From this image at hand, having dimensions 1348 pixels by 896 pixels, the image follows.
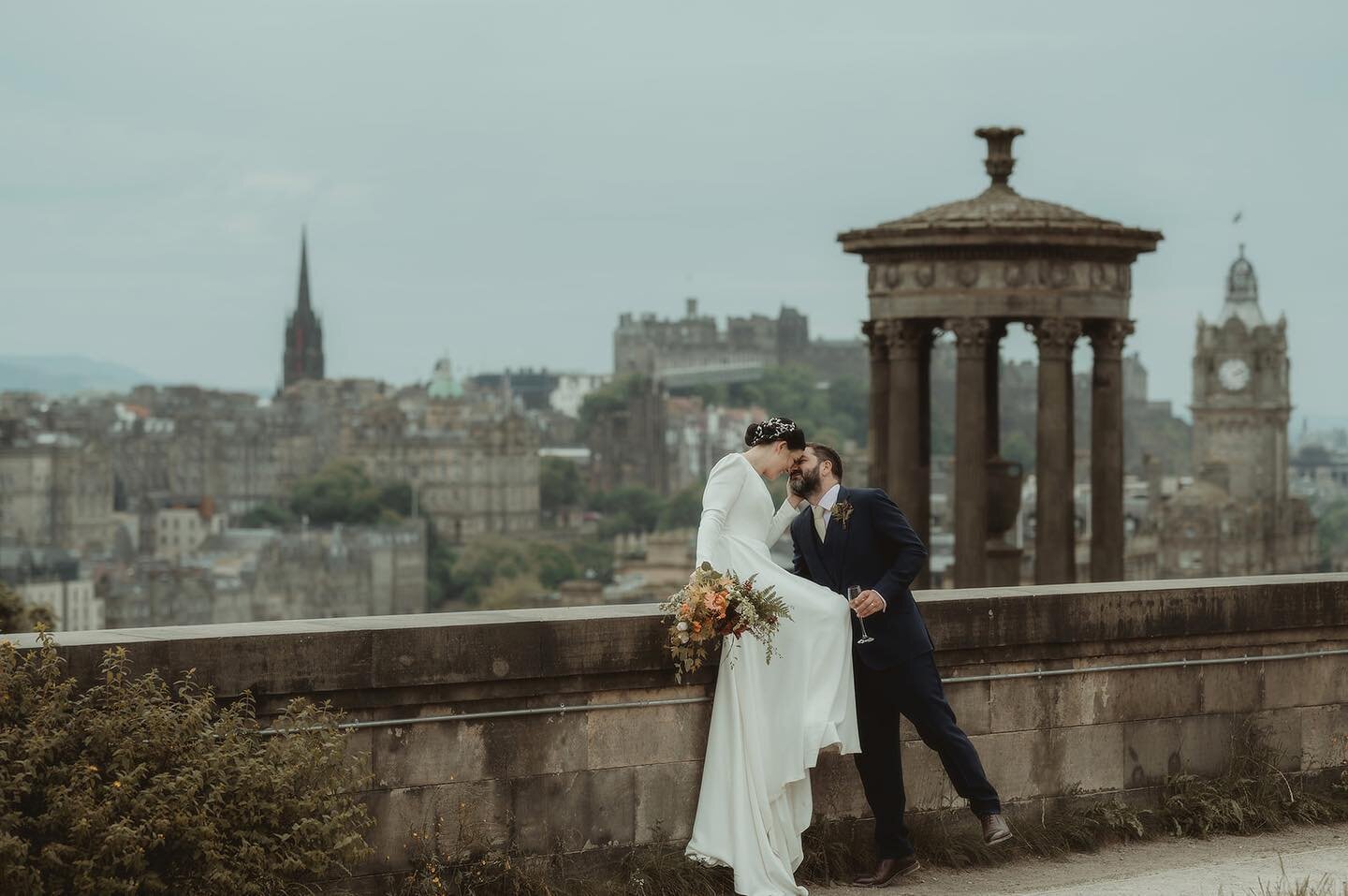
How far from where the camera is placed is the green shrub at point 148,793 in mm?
6699

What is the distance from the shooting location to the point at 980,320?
64.4ft

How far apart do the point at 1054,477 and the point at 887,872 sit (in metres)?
12.4

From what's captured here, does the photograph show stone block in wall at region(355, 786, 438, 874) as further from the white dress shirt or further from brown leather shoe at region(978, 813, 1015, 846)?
brown leather shoe at region(978, 813, 1015, 846)

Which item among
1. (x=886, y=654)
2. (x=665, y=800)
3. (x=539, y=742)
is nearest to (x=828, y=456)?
(x=886, y=654)

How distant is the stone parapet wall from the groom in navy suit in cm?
39

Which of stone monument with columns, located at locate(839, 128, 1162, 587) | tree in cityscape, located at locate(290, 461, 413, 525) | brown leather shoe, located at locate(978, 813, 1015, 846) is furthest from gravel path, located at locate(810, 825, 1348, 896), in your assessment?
tree in cityscape, located at locate(290, 461, 413, 525)

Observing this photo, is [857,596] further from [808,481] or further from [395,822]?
[395,822]

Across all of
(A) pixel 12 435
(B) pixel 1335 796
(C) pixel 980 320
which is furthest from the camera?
(A) pixel 12 435

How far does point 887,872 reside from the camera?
28.0ft

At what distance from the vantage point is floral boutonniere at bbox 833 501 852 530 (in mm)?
8398

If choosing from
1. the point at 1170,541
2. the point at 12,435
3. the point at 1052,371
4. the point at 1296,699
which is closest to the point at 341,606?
the point at 12,435

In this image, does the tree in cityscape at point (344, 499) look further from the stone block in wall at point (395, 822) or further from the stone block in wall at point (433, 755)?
the stone block in wall at point (395, 822)

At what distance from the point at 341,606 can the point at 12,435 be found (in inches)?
1220

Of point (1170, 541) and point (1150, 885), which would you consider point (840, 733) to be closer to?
point (1150, 885)
